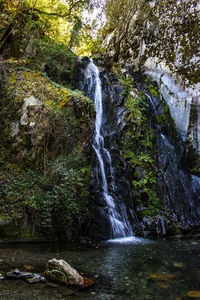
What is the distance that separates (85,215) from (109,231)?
93cm

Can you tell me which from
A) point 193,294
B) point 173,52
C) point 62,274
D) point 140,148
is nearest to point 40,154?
point 62,274

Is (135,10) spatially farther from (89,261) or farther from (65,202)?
(89,261)

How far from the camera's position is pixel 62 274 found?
119 inches

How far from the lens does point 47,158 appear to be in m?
6.64

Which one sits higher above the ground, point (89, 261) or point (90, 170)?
point (90, 170)

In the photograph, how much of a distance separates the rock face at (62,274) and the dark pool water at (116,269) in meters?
0.17

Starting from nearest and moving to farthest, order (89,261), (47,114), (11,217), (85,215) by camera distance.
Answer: (89,261), (11,217), (85,215), (47,114)

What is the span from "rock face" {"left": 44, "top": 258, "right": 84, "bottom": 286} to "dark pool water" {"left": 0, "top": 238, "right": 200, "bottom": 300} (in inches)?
6.7

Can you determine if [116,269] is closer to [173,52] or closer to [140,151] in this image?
[140,151]

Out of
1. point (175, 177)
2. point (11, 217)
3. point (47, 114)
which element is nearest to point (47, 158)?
point (47, 114)

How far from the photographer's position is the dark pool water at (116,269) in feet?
9.02

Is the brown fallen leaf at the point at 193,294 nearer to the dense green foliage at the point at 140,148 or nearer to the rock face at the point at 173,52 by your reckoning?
the dense green foliage at the point at 140,148

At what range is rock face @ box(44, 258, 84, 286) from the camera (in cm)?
296

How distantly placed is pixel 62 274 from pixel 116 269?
1156 millimetres
